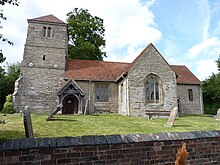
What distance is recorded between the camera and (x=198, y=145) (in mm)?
4105

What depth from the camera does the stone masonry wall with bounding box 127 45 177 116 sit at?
1895 centimetres

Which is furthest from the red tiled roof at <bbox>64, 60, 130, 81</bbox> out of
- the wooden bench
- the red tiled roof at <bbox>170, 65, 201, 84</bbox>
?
the red tiled roof at <bbox>170, 65, 201, 84</bbox>

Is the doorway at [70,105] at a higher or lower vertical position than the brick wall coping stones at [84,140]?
higher

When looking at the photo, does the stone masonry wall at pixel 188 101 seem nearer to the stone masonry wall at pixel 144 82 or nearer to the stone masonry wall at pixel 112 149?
the stone masonry wall at pixel 144 82

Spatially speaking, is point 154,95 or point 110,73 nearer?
point 154,95

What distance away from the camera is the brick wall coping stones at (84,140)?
9.40ft

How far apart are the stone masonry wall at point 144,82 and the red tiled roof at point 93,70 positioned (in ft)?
12.5

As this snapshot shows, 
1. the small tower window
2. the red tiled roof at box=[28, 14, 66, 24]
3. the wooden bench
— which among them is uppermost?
the red tiled roof at box=[28, 14, 66, 24]

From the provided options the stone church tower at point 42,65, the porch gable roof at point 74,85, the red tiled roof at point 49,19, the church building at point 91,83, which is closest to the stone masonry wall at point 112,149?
the church building at point 91,83

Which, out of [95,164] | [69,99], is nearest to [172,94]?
[69,99]

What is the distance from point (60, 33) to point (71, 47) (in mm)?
8885

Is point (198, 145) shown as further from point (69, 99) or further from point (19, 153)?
point (69, 99)

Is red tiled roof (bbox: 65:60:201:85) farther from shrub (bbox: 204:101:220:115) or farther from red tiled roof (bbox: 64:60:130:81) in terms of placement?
shrub (bbox: 204:101:220:115)

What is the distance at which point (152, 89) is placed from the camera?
65.2 feet
